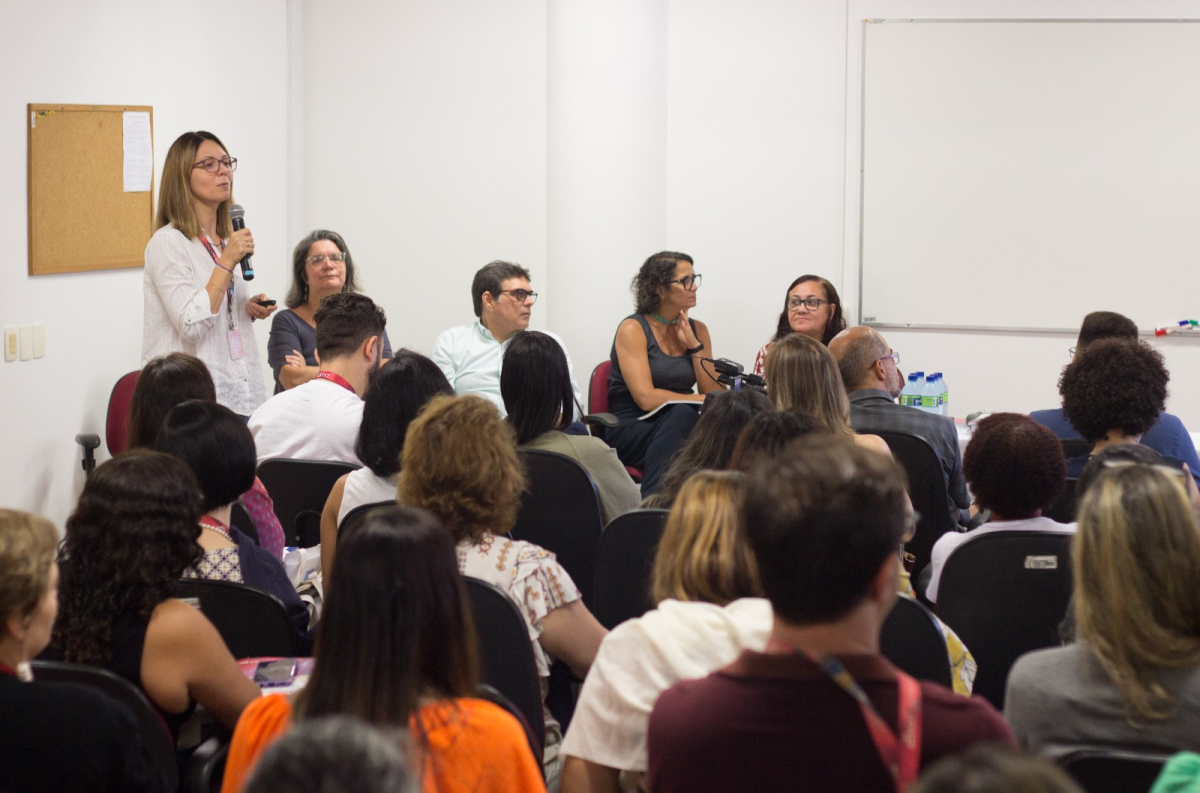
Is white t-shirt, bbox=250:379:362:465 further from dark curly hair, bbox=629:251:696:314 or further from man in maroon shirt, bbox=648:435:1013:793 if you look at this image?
man in maroon shirt, bbox=648:435:1013:793

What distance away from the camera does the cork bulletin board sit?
166 inches

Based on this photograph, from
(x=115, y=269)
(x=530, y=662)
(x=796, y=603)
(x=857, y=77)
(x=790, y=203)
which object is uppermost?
(x=857, y=77)

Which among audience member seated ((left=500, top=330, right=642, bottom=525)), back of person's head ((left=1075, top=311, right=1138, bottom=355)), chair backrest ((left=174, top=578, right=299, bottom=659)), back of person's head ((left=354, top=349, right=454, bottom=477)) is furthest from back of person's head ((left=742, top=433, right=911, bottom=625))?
back of person's head ((left=1075, top=311, right=1138, bottom=355))

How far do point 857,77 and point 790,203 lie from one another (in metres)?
0.71

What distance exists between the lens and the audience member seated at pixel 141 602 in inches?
69.2

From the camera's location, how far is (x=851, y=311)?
5.82m

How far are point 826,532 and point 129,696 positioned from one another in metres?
1.07

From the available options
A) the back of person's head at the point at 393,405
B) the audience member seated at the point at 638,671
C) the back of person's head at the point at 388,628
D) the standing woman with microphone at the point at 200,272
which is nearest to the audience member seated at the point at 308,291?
the standing woman with microphone at the point at 200,272

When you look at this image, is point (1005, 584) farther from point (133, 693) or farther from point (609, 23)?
point (609, 23)

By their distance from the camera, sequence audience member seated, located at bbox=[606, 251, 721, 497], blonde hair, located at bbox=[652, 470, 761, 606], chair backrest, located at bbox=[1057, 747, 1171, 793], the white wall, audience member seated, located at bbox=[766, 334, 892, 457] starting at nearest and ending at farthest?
chair backrest, located at bbox=[1057, 747, 1171, 793] → blonde hair, located at bbox=[652, 470, 761, 606] → audience member seated, located at bbox=[766, 334, 892, 457] → the white wall → audience member seated, located at bbox=[606, 251, 721, 497]

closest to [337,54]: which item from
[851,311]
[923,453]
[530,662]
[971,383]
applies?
[851,311]

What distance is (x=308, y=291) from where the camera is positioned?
484 centimetres

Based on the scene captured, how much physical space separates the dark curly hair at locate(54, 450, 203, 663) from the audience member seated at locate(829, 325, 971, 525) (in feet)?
7.24

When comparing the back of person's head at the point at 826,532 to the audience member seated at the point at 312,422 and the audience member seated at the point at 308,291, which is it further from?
the audience member seated at the point at 308,291
